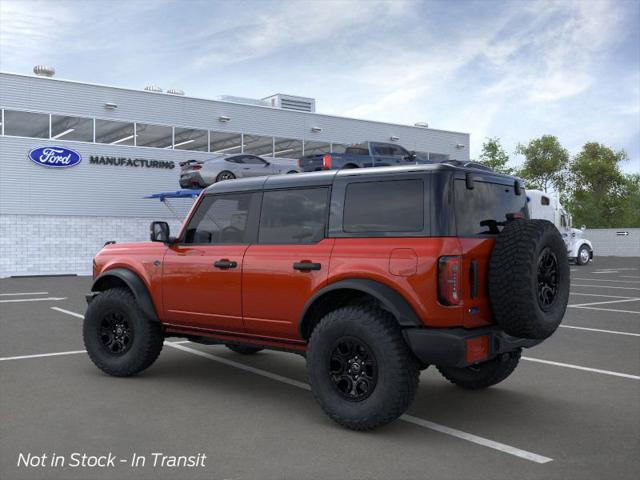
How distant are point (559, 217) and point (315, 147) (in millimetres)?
12551

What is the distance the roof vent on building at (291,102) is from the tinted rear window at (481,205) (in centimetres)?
2971

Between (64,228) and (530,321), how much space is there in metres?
25.8

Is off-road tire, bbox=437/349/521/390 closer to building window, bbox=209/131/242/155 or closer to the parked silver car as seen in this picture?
the parked silver car

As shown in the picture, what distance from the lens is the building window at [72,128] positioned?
27188 millimetres

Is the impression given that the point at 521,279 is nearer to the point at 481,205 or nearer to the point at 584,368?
the point at 481,205

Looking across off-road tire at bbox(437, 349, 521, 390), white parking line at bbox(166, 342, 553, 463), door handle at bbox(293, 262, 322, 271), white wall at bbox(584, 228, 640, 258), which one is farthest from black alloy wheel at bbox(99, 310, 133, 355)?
white wall at bbox(584, 228, 640, 258)

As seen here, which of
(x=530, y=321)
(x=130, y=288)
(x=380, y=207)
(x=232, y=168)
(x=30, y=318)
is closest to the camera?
(x=530, y=321)

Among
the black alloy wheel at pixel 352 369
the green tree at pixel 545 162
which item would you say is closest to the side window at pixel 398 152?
the black alloy wheel at pixel 352 369

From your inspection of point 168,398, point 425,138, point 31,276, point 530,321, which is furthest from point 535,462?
point 425,138

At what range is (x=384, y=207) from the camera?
514 centimetres

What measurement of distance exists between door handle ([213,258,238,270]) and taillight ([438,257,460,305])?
78.5 inches

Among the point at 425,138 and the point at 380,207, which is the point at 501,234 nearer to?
the point at 380,207

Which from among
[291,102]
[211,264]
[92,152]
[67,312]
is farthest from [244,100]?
[211,264]

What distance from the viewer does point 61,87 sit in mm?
27188
